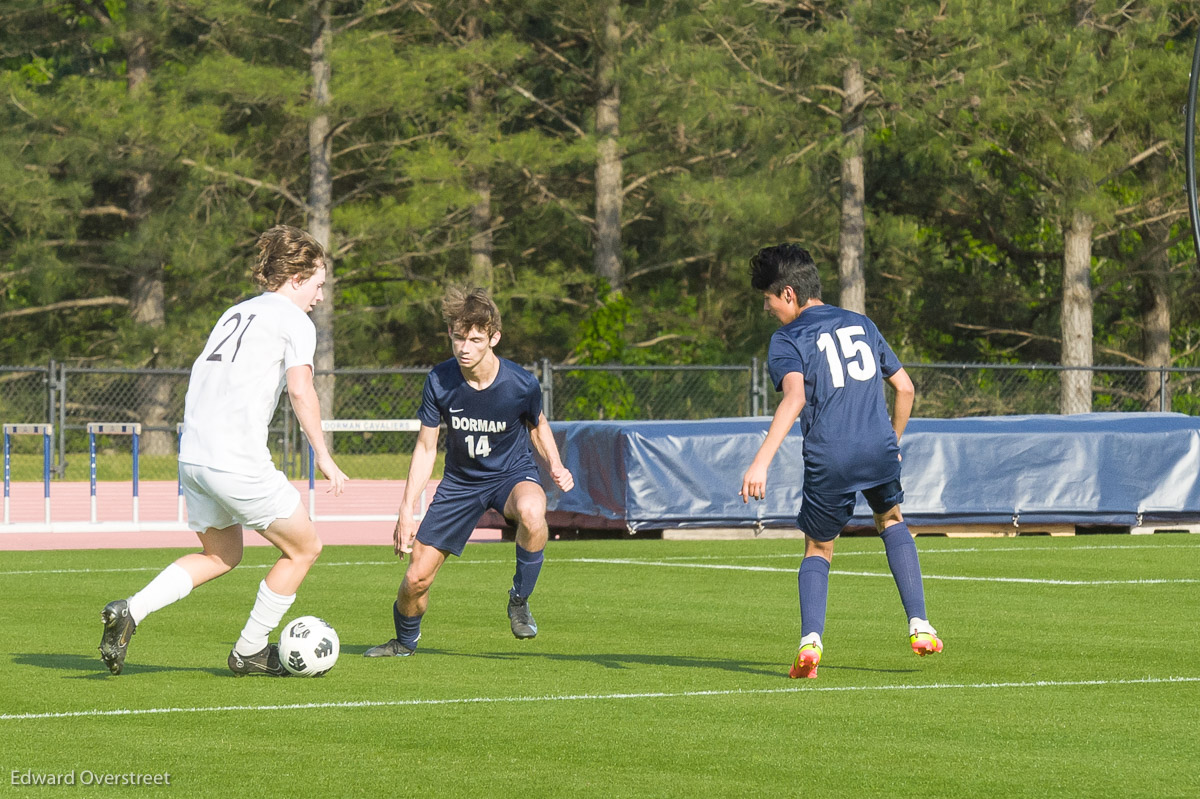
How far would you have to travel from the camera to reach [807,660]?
8133 millimetres

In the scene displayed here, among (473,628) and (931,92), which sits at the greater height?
(931,92)

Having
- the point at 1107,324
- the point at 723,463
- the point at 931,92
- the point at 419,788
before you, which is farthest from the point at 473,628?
the point at 1107,324

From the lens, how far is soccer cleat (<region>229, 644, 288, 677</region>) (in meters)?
8.55

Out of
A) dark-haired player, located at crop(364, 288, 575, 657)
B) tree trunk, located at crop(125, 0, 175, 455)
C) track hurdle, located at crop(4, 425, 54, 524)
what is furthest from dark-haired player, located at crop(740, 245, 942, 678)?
tree trunk, located at crop(125, 0, 175, 455)

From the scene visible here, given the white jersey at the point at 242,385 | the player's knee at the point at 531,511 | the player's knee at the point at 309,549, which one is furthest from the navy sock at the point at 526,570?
the white jersey at the point at 242,385

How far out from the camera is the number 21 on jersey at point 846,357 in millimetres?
8242

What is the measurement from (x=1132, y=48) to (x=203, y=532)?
28.0 meters

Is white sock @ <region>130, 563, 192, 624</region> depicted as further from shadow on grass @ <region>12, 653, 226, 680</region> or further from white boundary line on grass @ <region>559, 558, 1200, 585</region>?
white boundary line on grass @ <region>559, 558, 1200, 585</region>

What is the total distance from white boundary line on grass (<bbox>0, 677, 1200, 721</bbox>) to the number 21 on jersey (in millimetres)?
1399

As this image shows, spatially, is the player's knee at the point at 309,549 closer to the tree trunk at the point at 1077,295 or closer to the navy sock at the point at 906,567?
the navy sock at the point at 906,567

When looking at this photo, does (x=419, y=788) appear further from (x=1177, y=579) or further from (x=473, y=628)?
(x=1177, y=579)

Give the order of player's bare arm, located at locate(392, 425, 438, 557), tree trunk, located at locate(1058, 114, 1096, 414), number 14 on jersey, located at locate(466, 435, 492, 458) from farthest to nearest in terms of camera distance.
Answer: tree trunk, located at locate(1058, 114, 1096, 414) < number 14 on jersey, located at locate(466, 435, 492, 458) < player's bare arm, located at locate(392, 425, 438, 557)

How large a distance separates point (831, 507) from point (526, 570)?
2236mm

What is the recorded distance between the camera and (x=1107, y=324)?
43125mm
